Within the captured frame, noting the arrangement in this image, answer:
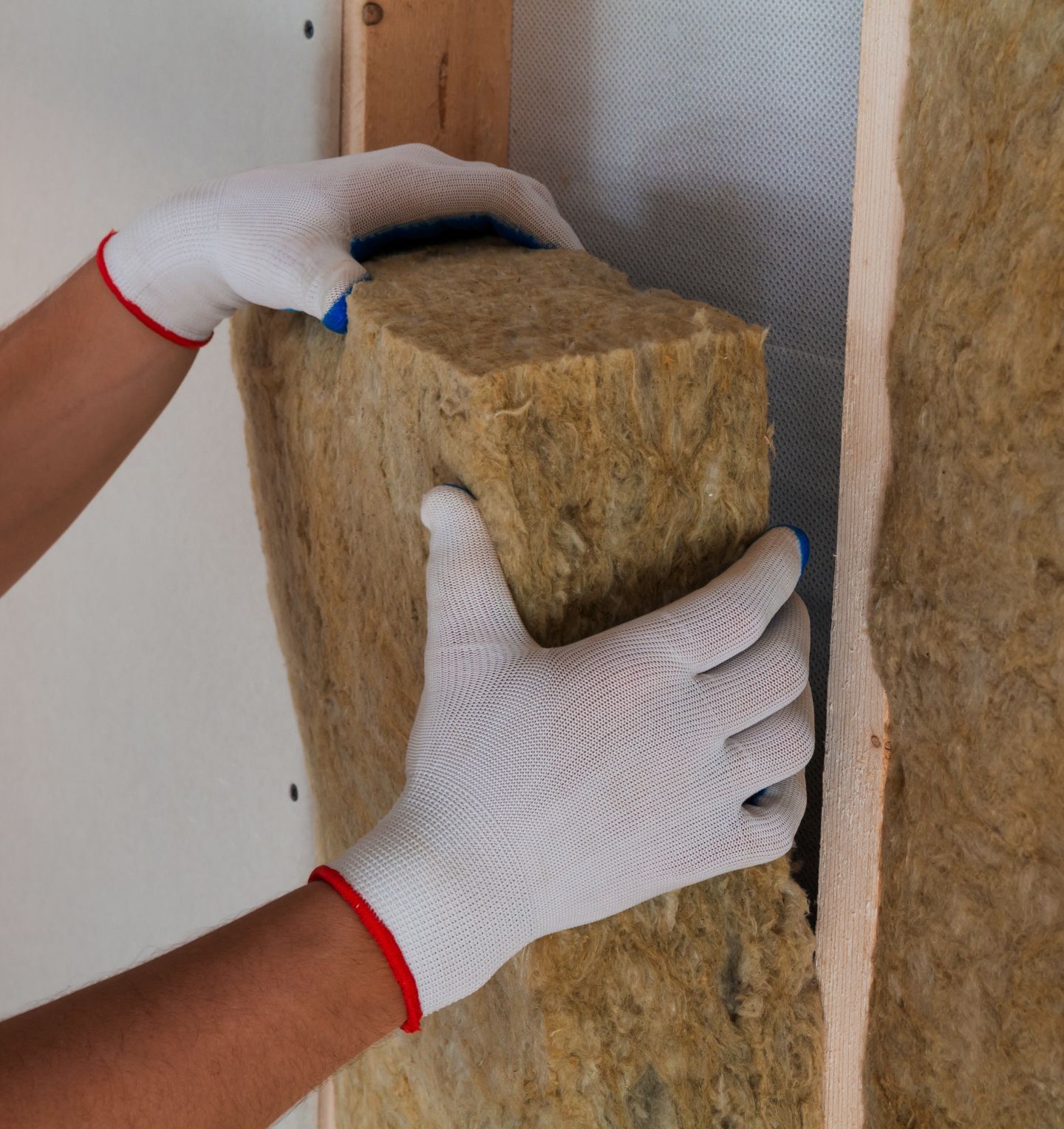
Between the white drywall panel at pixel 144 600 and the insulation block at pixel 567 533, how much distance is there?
0.50m

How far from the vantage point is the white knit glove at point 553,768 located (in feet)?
2.58

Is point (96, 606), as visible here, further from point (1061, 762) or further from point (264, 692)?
point (1061, 762)

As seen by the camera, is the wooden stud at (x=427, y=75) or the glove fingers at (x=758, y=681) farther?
the wooden stud at (x=427, y=75)

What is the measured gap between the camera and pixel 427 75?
1.36m

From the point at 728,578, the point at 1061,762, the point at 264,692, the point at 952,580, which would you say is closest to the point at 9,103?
the point at 264,692

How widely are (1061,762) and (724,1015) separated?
1.38 feet

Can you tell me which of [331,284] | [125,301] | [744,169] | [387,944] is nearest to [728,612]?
[387,944]

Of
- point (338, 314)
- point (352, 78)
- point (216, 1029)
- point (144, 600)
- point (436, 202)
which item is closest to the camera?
point (216, 1029)

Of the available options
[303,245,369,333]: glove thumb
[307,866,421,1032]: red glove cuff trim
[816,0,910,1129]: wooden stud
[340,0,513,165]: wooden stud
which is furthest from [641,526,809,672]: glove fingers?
[340,0,513,165]: wooden stud

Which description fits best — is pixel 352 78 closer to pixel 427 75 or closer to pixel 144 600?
pixel 427 75

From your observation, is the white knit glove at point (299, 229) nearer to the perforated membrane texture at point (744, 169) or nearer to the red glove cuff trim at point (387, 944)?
the perforated membrane texture at point (744, 169)

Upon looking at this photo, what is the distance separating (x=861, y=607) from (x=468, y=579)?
1.25 ft

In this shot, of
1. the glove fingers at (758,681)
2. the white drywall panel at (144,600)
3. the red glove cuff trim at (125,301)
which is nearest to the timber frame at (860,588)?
the glove fingers at (758,681)

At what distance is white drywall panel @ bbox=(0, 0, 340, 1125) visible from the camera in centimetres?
144
